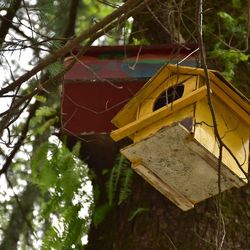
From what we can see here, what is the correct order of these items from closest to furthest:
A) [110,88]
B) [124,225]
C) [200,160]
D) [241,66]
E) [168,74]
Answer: [200,160], [168,74], [110,88], [124,225], [241,66]

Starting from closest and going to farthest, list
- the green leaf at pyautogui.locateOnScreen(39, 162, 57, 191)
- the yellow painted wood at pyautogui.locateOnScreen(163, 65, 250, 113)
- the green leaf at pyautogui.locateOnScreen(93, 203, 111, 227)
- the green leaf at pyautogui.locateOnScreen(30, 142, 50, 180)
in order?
Answer: the yellow painted wood at pyautogui.locateOnScreen(163, 65, 250, 113), the green leaf at pyautogui.locateOnScreen(93, 203, 111, 227), the green leaf at pyautogui.locateOnScreen(39, 162, 57, 191), the green leaf at pyautogui.locateOnScreen(30, 142, 50, 180)

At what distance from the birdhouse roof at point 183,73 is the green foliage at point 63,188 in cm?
63

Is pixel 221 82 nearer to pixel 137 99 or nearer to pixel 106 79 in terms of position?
pixel 137 99

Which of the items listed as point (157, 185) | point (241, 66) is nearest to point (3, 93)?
point (157, 185)

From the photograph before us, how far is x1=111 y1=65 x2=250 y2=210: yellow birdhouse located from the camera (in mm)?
2518

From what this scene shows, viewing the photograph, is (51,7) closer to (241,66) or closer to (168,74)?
(168,74)

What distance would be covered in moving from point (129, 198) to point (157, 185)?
446 millimetres

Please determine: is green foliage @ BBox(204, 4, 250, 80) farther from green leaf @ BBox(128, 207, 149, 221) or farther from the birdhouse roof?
green leaf @ BBox(128, 207, 149, 221)

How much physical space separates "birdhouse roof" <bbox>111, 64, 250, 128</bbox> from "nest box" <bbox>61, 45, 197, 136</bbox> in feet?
0.29

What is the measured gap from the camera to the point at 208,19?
3.63m

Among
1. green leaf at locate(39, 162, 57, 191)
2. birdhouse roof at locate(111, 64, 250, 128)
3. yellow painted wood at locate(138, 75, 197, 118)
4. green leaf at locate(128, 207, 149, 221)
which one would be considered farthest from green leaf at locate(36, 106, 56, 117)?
yellow painted wood at locate(138, 75, 197, 118)

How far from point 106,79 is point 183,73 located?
36 cm

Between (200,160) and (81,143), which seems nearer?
(200,160)

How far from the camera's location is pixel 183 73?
269 cm
